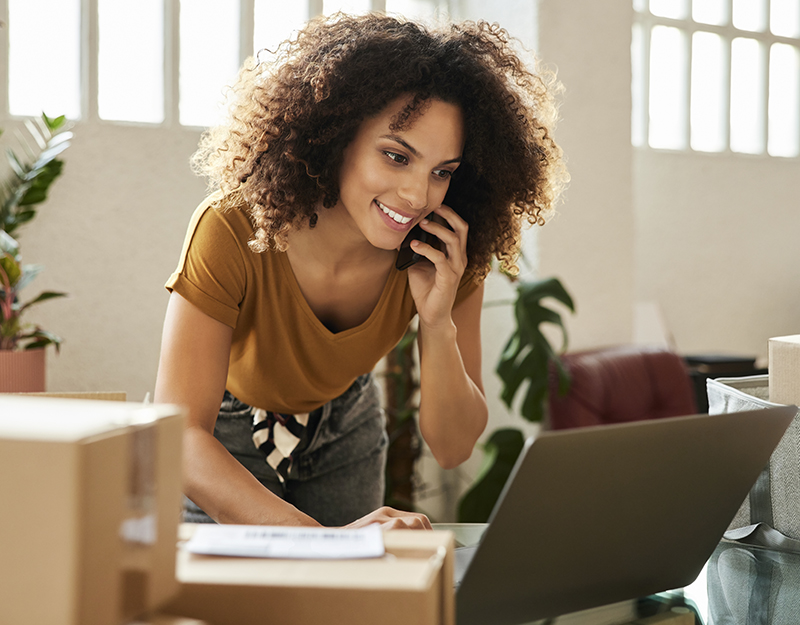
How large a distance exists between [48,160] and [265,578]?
2171 mm

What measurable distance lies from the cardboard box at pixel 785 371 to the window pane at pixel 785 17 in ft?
13.6

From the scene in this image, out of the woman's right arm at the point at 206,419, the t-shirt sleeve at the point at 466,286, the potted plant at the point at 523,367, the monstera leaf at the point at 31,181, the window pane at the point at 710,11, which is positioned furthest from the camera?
the window pane at the point at 710,11

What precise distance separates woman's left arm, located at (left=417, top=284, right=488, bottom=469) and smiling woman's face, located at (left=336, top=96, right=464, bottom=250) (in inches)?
7.4

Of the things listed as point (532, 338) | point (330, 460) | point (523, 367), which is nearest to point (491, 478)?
point (523, 367)

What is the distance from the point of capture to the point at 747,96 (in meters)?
4.28

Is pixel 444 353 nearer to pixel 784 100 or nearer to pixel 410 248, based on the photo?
pixel 410 248

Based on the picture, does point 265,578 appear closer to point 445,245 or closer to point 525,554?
point 525,554

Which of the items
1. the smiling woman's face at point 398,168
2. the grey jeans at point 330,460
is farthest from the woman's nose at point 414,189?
the grey jeans at point 330,460

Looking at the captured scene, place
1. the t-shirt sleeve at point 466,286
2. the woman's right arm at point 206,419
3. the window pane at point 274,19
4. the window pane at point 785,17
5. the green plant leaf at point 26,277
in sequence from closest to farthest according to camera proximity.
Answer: the woman's right arm at point 206,419, the t-shirt sleeve at point 466,286, the green plant leaf at point 26,277, the window pane at point 274,19, the window pane at point 785,17

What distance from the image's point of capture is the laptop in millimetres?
542

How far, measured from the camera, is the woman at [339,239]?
3.72 ft

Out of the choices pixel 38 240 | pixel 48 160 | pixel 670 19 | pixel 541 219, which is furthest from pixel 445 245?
pixel 670 19

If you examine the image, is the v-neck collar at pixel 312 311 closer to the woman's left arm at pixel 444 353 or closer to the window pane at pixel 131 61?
the woman's left arm at pixel 444 353

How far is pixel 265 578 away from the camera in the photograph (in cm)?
48
